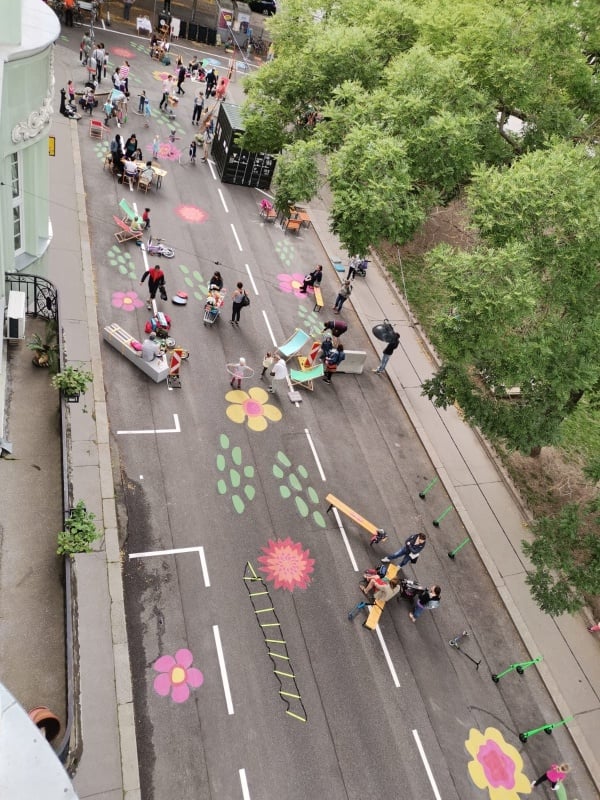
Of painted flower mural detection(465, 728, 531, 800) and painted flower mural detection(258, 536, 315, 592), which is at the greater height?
painted flower mural detection(258, 536, 315, 592)

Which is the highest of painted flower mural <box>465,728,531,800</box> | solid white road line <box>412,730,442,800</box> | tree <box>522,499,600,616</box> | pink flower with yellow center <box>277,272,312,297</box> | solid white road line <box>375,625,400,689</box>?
tree <box>522,499,600,616</box>

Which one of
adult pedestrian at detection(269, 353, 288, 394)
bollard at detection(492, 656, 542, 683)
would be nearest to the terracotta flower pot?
bollard at detection(492, 656, 542, 683)

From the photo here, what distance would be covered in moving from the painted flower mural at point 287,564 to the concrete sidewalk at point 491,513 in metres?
4.52

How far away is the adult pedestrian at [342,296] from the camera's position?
23883 millimetres

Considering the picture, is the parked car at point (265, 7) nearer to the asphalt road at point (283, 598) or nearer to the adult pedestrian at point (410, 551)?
the asphalt road at point (283, 598)

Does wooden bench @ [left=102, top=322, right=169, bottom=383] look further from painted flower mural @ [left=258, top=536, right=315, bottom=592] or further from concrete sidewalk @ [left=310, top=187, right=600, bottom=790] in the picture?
concrete sidewalk @ [left=310, top=187, right=600, bottom=790]

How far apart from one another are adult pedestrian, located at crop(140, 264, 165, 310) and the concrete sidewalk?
6.25 m

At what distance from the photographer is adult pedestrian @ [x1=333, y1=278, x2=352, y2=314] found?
23883mm

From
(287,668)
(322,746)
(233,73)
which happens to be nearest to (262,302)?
(287,668)

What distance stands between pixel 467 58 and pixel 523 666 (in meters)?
17.4

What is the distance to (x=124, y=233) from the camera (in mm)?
23172

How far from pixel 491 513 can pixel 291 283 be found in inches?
476

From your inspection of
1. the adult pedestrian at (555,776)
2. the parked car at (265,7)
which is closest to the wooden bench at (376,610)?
the adult pedestrian at (555,776)

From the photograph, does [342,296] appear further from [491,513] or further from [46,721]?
[46,721]
